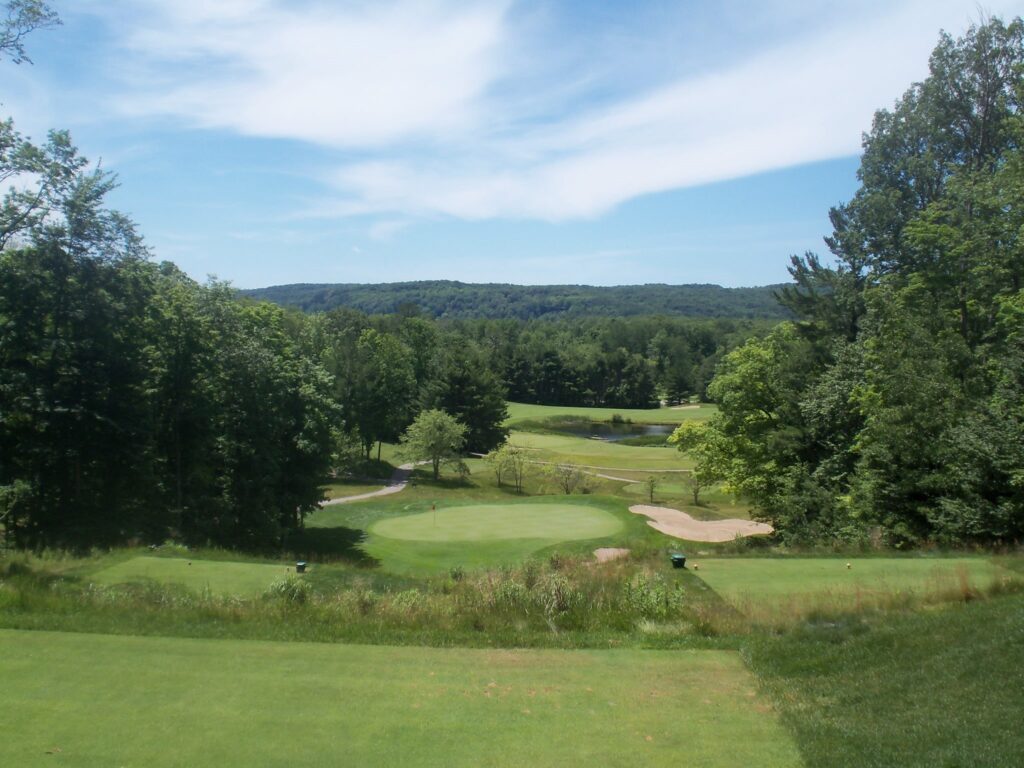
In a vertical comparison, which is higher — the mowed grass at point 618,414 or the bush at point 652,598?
the bush at point 652,598

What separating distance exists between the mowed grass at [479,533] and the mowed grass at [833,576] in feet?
29.4

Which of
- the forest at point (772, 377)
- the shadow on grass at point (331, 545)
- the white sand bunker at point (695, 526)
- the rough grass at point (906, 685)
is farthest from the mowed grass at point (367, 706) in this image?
the white sand bunker at point (695, 526)

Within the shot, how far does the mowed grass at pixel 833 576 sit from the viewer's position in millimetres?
11648

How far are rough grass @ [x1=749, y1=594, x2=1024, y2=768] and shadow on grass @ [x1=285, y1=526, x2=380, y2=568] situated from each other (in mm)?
16585

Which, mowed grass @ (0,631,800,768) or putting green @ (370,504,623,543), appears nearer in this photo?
mowed grass @ (0,631,800,768)

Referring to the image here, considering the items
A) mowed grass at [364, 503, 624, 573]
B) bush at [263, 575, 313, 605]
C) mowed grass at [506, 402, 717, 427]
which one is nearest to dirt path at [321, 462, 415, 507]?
mowed grass at [364, 503, 624, 573]

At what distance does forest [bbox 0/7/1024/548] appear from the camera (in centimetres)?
2014

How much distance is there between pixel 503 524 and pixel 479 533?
180 centimetres

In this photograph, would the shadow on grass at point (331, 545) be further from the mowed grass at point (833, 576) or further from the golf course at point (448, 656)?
the mowed grass at point (833, 576)

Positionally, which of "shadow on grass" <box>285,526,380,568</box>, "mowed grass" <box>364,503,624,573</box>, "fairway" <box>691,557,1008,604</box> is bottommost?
"shadow on grass" <box>285,526,380,568</box>

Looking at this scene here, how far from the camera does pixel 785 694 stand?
25.8 feet

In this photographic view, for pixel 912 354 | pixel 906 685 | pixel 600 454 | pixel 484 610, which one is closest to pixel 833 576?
pixel 906 685

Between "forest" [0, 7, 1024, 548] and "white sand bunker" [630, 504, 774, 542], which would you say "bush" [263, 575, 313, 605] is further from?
"white sand bunker" [630, 504, 774, 542]

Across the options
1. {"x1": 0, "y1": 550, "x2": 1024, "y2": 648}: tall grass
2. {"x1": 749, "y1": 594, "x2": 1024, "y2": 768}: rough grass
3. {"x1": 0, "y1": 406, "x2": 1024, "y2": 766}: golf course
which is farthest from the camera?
{"x1": 0, "y1": 550, "x2": 1024, "y2": 648}: tall grass
